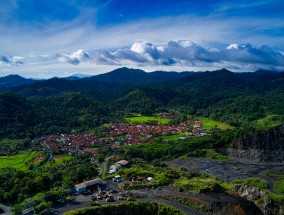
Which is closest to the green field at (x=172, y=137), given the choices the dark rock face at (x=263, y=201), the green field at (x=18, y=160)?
the green field at (x=18, y=160)

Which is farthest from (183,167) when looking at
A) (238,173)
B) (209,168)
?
(238,173)

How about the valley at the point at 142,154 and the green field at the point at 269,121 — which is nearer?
the valley at the point at 142,154

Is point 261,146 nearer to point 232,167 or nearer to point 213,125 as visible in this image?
point 232,167

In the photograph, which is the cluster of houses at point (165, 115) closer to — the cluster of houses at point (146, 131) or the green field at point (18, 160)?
the cluster of houses at point (146, 131)

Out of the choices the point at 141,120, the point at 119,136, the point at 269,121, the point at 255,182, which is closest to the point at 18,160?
the point at 119,136

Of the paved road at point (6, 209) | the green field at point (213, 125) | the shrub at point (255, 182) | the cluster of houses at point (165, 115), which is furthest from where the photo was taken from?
the cluster of houses at point (165, 115)

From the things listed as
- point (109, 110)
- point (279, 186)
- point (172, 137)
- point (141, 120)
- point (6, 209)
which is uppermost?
point (109, 110)

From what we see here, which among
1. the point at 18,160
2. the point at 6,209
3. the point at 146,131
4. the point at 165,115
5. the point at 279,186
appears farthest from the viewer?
the point at 165,115

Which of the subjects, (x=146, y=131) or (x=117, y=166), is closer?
(x=117, y=166)
